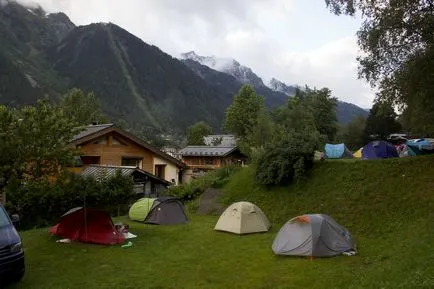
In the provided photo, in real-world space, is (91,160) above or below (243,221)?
above

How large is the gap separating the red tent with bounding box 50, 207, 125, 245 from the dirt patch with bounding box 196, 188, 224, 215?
8.82 meters

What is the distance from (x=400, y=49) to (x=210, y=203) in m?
14.1

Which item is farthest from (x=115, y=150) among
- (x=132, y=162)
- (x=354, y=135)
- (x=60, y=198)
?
(x=354, y=135)

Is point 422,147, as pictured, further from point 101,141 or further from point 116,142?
point 101,141

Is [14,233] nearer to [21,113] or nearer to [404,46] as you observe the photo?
[21,113]

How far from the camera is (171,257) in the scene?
1520 centimetres

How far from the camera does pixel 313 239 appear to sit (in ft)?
48.7

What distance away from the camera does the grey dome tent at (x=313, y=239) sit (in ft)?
48.5

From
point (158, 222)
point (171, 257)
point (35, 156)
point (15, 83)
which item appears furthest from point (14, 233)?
point (15, 83)

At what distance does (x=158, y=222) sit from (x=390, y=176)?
38.4 ft

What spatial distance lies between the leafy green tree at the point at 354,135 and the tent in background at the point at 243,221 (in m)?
54.5

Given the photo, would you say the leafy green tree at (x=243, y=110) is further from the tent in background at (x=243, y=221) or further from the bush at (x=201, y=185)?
the tent in background at (x=243, y=221)

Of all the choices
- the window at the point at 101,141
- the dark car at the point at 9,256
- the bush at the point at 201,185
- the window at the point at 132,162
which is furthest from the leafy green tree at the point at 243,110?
the dark car at the point at 9,256

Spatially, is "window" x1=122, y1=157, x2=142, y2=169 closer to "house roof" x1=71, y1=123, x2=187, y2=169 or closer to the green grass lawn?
"house roof" x1=71, y1=123, x2=187, y2=169
